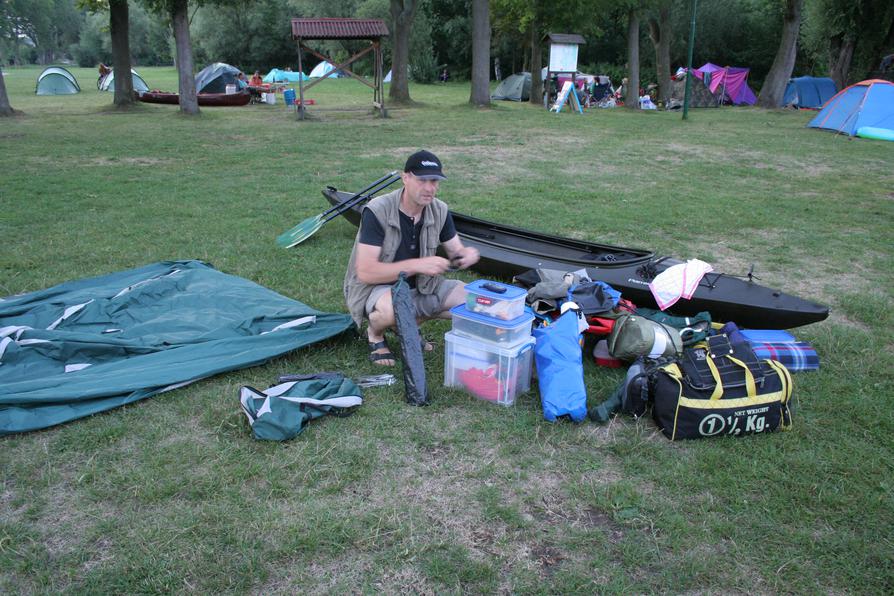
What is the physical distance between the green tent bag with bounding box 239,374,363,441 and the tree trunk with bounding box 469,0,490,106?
742 inches

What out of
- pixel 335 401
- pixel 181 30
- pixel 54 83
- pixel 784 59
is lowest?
pixel 335 401

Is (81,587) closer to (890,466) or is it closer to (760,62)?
(890,466)

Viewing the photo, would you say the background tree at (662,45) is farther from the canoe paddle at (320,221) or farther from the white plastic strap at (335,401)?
the white plastic strap at (335,401)

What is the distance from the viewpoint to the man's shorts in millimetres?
Answer: 4164

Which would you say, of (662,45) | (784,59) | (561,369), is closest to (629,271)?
(561,369)

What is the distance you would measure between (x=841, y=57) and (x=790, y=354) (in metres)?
27.4

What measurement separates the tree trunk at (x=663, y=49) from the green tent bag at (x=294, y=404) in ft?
84.9

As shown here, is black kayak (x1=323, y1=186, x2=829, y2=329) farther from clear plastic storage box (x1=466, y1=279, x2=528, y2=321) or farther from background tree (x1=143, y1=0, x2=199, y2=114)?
background tree (x1=143, y1=0, x2=199, y2=114)

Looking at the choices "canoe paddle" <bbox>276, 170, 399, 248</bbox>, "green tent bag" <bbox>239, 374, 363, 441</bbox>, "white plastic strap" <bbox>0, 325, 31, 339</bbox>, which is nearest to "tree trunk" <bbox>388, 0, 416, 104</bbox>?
"canoe paddle" <bbox>276, 170, 399, 248</bbox>

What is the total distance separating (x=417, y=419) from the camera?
3607mm

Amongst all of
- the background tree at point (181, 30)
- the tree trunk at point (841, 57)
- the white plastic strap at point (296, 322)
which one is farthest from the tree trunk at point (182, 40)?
the tree trunk at point (841, 57)

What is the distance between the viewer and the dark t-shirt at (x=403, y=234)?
3977 millimetres

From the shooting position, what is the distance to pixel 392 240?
4078mm

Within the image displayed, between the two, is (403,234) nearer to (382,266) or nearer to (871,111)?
(382,266)
